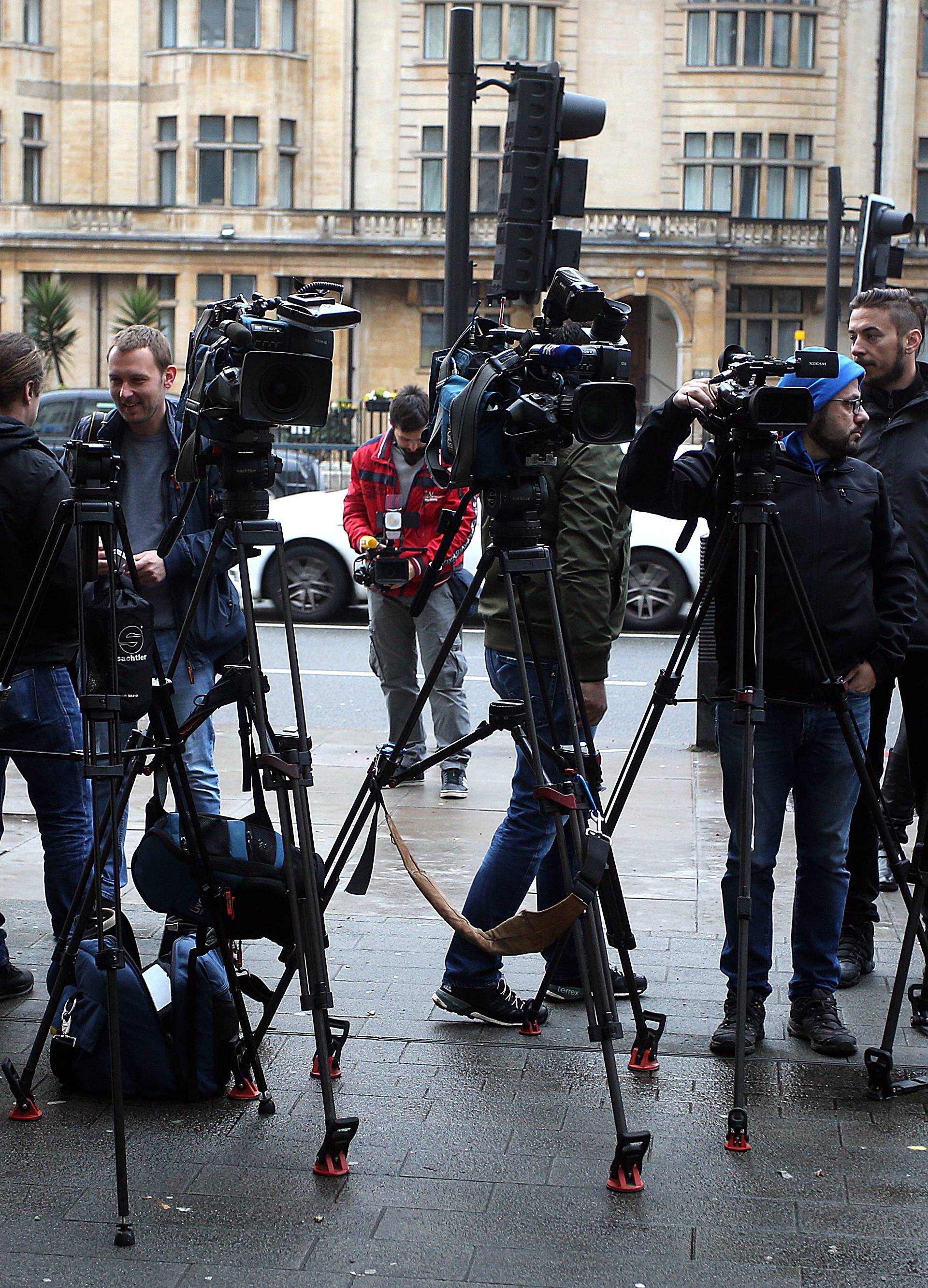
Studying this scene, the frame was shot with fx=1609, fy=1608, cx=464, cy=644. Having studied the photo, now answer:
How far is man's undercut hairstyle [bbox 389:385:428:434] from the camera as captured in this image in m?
8.55

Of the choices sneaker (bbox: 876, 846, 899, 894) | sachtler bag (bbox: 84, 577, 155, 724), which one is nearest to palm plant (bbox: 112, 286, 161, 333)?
sneaker (bbox: 876, 846, 899, 894)

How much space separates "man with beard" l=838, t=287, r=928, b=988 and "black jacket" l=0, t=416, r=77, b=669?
2676mm

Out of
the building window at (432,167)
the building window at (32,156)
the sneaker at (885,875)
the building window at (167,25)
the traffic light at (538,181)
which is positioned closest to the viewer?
the sneaker at (885,875)

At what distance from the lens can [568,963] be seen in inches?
209

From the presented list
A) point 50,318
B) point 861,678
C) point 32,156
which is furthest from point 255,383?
point 32,156

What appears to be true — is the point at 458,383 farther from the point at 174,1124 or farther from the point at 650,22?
the point at 650,22

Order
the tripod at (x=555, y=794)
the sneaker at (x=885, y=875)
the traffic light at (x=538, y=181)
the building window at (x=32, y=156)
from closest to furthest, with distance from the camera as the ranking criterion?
the tripod at (x=555, y=794) → the sneaker at (x=885, y=875) → the traffic light at (x=538, y=181) → the building window at (x=32, y=156)

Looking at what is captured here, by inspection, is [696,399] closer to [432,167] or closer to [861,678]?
[861,678]

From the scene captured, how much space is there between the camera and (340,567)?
15.8 m

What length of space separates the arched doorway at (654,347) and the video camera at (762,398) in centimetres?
4077

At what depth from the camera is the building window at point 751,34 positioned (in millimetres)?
44000

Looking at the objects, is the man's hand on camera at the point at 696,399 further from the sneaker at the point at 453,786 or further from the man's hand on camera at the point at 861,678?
the sneaker at the point at 453,786

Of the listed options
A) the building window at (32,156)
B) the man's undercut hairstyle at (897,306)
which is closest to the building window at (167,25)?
the building window at (32,156)

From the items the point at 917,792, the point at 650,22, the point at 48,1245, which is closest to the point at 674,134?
the point at 650,22
